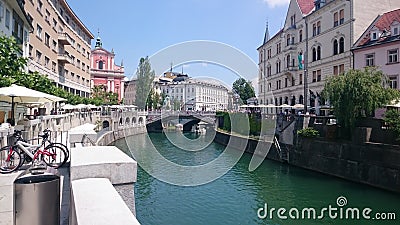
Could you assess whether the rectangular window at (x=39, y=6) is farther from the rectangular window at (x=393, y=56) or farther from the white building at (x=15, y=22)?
the rectangular window at (x=393, y=56)

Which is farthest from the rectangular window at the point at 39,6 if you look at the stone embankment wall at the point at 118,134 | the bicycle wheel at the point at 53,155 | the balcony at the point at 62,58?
the bicycle wheel at the point at 53,155

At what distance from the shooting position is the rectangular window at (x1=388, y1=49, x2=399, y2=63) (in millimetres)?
26764

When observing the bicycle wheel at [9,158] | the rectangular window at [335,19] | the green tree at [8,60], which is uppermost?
the rectangular window at [335,19]

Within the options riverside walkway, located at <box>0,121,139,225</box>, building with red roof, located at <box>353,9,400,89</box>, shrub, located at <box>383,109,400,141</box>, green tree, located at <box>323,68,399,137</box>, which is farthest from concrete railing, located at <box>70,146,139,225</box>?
building with red roof, located at <box>353,9,400,89</box>

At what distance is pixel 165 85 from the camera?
60.7m

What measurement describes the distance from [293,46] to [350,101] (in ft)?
77.2

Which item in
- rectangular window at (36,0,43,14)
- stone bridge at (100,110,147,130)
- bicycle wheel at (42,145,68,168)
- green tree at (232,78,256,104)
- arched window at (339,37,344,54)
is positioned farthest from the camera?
stone bridge at (100,110,147,130)

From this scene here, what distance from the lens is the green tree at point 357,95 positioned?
61.8ft

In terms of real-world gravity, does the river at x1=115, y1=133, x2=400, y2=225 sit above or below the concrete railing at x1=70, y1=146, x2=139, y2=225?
below

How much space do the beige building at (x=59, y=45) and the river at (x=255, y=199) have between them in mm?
17349

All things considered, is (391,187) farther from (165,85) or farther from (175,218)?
(165,85)

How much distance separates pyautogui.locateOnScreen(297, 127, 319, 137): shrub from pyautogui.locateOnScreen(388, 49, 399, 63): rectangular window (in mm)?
10328

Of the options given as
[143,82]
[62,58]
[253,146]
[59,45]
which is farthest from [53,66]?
[253,146]

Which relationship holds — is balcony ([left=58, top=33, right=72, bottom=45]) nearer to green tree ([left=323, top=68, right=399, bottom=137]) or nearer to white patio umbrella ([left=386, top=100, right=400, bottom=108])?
green tree ([left=323, top=68, right=399, bottom=137])
